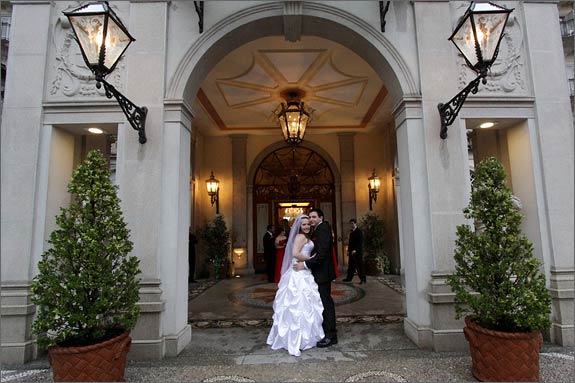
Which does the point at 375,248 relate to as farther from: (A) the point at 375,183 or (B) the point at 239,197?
(B) the point at 239,197

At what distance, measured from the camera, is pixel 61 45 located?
4344 millimetres

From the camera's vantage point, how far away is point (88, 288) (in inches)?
118

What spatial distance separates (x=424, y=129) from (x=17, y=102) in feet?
17.5

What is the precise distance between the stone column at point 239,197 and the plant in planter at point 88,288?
25.5 ft

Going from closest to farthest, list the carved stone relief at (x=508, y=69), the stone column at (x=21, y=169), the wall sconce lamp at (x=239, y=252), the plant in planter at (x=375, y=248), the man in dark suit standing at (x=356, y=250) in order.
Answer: the stone column at (x=21, y=169) < the carved stone relief at (x=508, y=69) < the man in dark suit standing at (x=356, y=250) < the plant in planter at (x=375, y=248) < the wall sconce lamp at (x=239, y=252)

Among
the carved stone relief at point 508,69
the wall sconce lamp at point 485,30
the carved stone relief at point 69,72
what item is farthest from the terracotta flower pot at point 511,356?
the carved stone relief at point 69,72

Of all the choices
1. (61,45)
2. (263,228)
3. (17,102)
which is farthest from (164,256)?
(263,228)

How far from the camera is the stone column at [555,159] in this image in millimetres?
4039

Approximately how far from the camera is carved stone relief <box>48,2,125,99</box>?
4258 millimetres

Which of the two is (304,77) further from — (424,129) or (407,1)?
(424,129)

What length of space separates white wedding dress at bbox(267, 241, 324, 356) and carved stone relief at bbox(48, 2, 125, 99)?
3.49m

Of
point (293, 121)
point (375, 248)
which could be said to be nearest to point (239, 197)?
point (375, 248)

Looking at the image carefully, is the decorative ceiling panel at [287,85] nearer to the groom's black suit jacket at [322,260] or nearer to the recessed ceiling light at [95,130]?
the recessed ceiling light at [95,130]

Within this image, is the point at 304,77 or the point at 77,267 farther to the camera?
the point at 304,77
